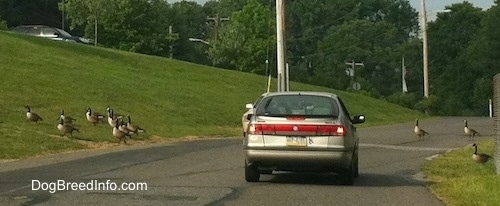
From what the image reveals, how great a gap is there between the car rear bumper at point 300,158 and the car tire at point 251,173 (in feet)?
0.83

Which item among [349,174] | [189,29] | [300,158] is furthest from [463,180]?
[189,29]

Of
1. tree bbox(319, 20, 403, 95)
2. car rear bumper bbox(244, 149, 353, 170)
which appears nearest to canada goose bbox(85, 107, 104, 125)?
car rear bumper bbox(244, 149, 353, 170)

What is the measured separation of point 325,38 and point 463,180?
353ft

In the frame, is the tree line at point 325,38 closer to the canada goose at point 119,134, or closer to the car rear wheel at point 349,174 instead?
the canada goose at point 119,134

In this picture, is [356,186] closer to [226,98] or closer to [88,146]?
[88,146]

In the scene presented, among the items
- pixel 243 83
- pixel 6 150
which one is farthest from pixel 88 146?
pixel 243 83

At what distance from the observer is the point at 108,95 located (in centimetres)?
4419

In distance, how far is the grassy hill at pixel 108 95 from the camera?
31.7 m

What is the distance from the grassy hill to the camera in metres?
31.7

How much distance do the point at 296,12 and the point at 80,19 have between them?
160ft

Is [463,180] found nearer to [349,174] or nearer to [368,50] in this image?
[349,174]

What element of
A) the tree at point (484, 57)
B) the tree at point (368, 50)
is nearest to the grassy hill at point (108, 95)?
the tree at point (484, 57)

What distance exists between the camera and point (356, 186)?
1820cm

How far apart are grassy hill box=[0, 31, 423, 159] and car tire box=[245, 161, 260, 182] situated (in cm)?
837
